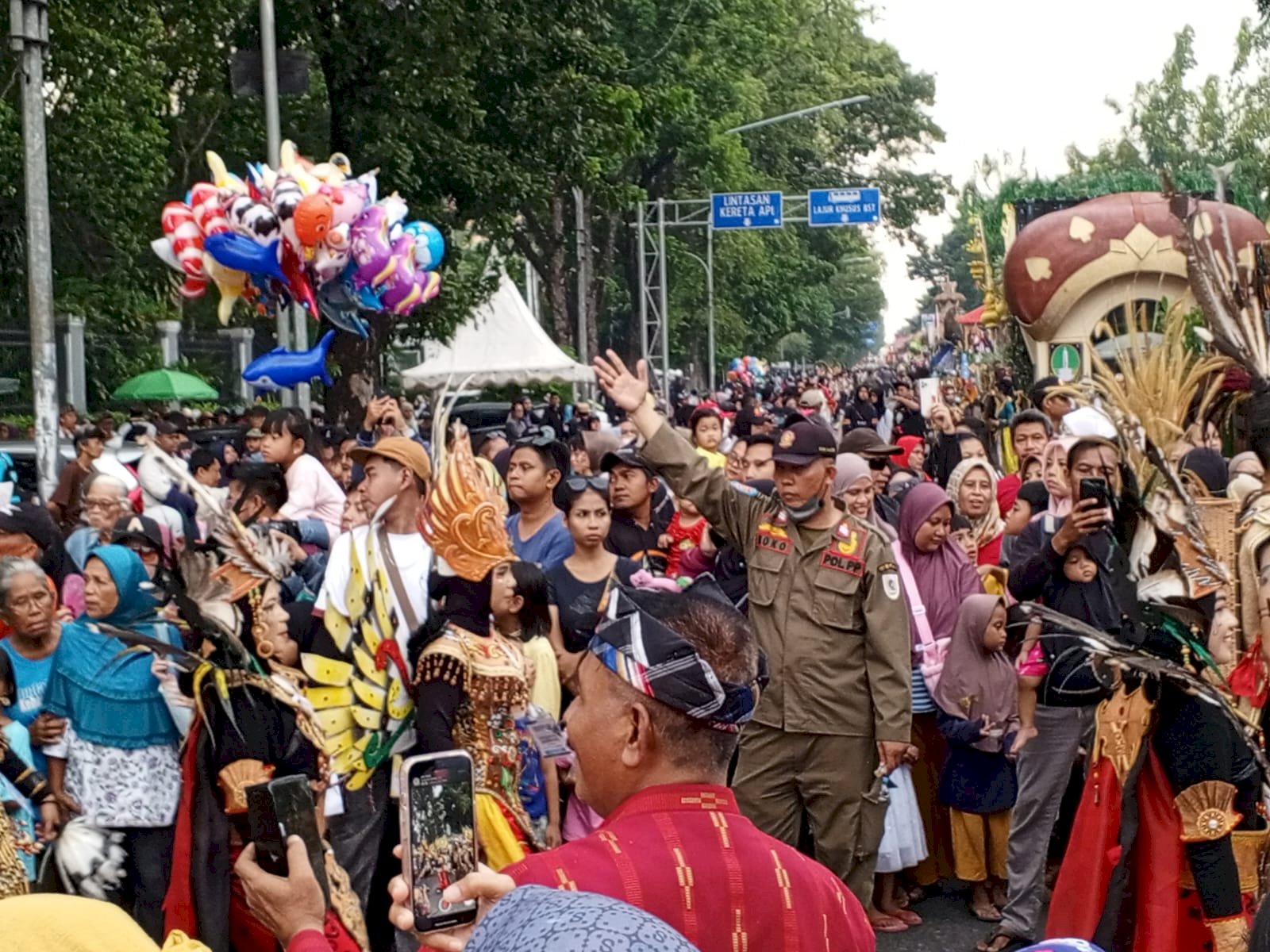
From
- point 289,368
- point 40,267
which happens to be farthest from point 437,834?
point 40,267

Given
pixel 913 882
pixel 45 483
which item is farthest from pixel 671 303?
pixel 913 882

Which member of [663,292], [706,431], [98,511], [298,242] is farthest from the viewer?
[663,292]

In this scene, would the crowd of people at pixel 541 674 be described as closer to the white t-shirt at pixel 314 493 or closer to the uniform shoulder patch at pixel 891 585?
the uniform shoulder patch at pixel 891 585

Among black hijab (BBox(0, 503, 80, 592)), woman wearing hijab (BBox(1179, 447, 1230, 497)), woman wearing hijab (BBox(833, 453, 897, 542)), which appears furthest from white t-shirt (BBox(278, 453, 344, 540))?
woman wearing hijab (BBox(1179, 447, 1230, 497))

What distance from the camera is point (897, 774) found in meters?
7.60

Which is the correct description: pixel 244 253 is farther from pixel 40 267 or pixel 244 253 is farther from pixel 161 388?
pixel 161 388

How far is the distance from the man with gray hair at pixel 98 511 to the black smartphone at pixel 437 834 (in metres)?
5.86

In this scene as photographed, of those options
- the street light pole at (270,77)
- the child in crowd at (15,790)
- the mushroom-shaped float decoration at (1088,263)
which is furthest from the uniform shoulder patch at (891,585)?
the mushroom-shaped float decoration at (1088,263)

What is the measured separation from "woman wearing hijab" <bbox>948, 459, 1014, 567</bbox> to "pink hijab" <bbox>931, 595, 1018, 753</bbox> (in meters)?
1.24

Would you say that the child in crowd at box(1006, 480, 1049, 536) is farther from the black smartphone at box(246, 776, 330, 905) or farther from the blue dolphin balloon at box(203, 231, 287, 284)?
the blue dolphin balloon at box(203, 231, 287, 284)

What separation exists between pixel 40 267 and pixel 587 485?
7.74 meters

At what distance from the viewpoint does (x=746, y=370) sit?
55.1 metres

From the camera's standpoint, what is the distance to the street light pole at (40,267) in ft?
43.4

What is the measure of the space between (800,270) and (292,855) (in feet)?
168
